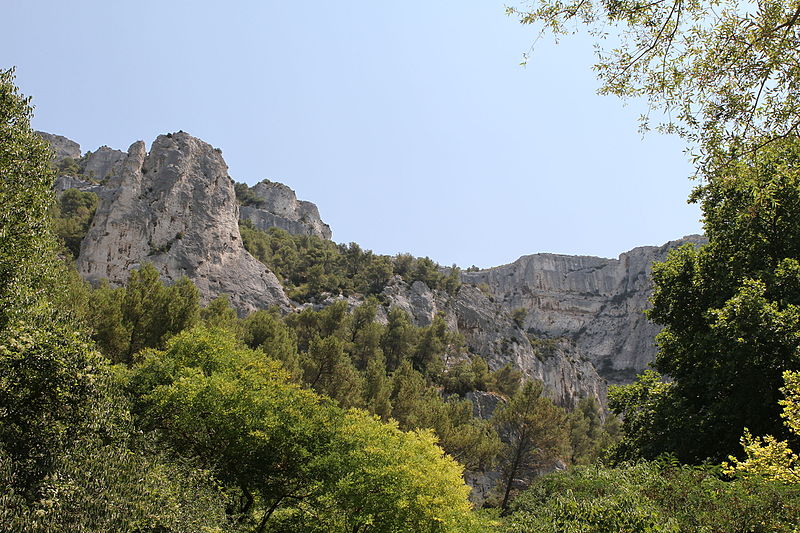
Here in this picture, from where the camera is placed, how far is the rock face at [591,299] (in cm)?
11169

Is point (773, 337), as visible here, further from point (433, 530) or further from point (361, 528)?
point (361, 528)

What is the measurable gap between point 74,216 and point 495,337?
61.3m

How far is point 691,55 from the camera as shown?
671cm

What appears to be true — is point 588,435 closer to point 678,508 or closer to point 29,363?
point 678,508

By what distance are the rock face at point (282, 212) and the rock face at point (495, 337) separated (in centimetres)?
4458

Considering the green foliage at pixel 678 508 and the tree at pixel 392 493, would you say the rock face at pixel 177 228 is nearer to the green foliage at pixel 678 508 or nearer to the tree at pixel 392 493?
the tree at pixel 392 493

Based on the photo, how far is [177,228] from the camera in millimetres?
62375

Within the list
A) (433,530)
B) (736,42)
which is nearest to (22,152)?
(433,530)

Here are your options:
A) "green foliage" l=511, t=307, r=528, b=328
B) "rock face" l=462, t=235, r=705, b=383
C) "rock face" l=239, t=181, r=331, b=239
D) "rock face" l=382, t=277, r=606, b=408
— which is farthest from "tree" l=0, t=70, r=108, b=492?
"rock face" l=462, t=235, r=705, b=383

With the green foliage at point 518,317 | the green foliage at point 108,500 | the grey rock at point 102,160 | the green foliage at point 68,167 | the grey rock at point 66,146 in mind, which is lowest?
the green foliage at point 108,500

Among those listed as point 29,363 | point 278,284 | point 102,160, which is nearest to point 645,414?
point 29,363

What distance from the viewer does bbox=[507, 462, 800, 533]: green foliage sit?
22.5ft

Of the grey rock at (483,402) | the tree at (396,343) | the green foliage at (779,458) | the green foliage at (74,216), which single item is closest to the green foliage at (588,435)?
the grey rock at (483,402)

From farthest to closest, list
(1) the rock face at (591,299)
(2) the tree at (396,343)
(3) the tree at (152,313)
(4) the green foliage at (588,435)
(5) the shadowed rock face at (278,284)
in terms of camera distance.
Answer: (1) the rock face at (591,299)
(5) the shadowed rock face at (278,284)
(2) the tree at (396,343)
(4) the green foliage at (588,435)
(3) the tree at (152,313)
